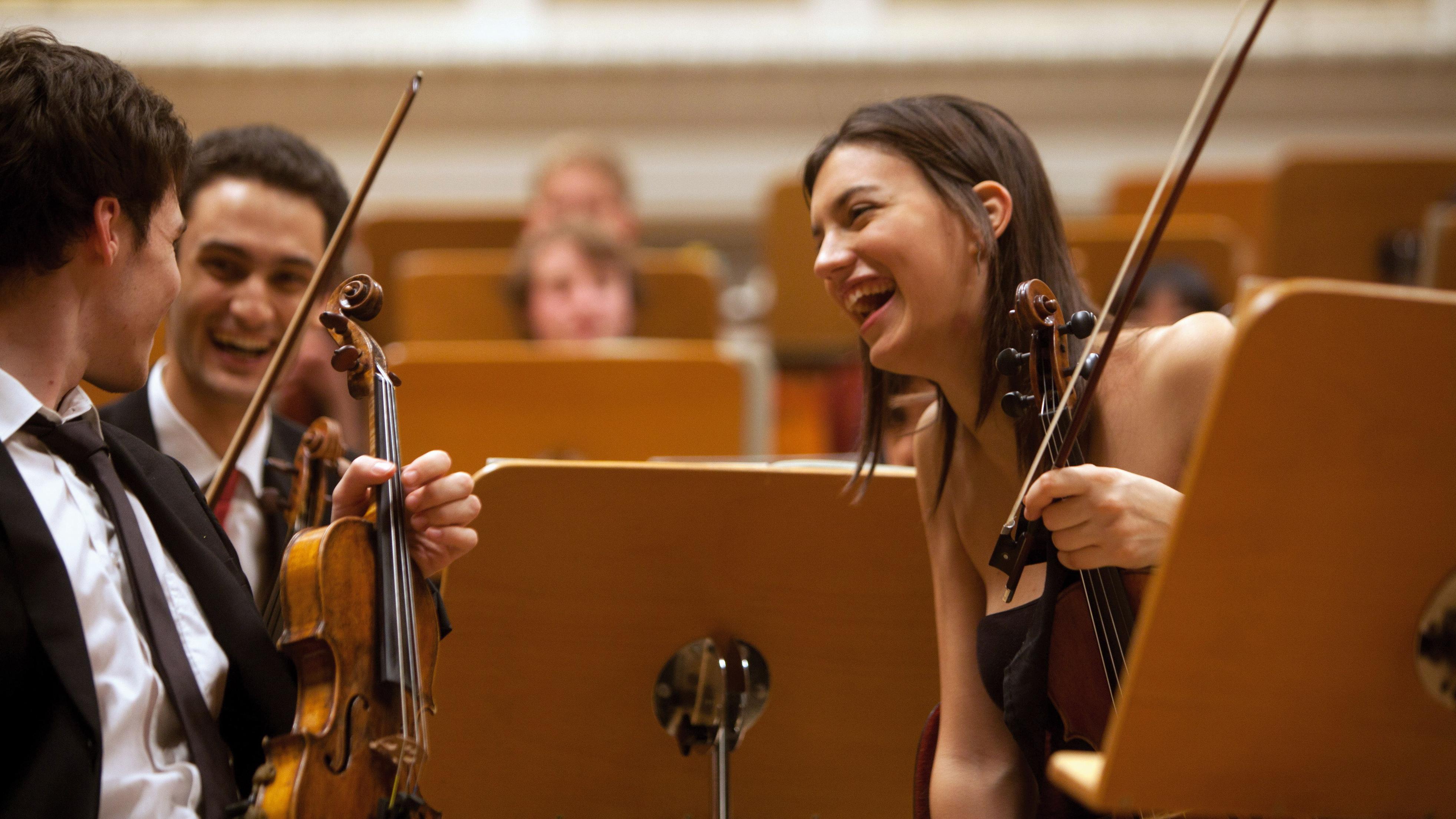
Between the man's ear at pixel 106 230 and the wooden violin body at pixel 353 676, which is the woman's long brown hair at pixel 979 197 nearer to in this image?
the wooden violin body at pixel 353 676

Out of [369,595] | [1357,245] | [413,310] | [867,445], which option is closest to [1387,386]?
[867,445]

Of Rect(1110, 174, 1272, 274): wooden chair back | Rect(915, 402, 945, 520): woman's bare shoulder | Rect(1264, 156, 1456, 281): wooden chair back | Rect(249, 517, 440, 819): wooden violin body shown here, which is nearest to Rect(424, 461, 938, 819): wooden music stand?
Rect(915, 402, 945, 520): woman's bare shoulder

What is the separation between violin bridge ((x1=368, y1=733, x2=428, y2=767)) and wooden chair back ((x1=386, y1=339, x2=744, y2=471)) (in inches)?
37.8

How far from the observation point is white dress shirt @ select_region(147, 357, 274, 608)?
5.25 ft

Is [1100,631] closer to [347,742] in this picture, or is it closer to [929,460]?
[929,460]

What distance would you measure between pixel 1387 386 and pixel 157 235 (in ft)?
3.07

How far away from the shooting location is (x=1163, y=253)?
2682mm

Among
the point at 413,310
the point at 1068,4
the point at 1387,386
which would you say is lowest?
the point at 413,310

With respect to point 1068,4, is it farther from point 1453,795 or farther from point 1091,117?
point 1453,795

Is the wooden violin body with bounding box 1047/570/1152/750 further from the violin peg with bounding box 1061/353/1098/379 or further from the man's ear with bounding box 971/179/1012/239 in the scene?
the man's ear with bounding box 971/179/1012/239

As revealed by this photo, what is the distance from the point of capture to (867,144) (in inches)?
51.4

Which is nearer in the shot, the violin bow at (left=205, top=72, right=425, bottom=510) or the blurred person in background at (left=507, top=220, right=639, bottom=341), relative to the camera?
the violin bow at (left=205, top=72, right=425, bottom=510)

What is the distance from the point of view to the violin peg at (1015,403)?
3.56 feet

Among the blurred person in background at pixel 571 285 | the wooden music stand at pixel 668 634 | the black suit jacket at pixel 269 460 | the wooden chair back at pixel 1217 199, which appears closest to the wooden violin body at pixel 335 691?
the wooden music stand at pixel 668 634
